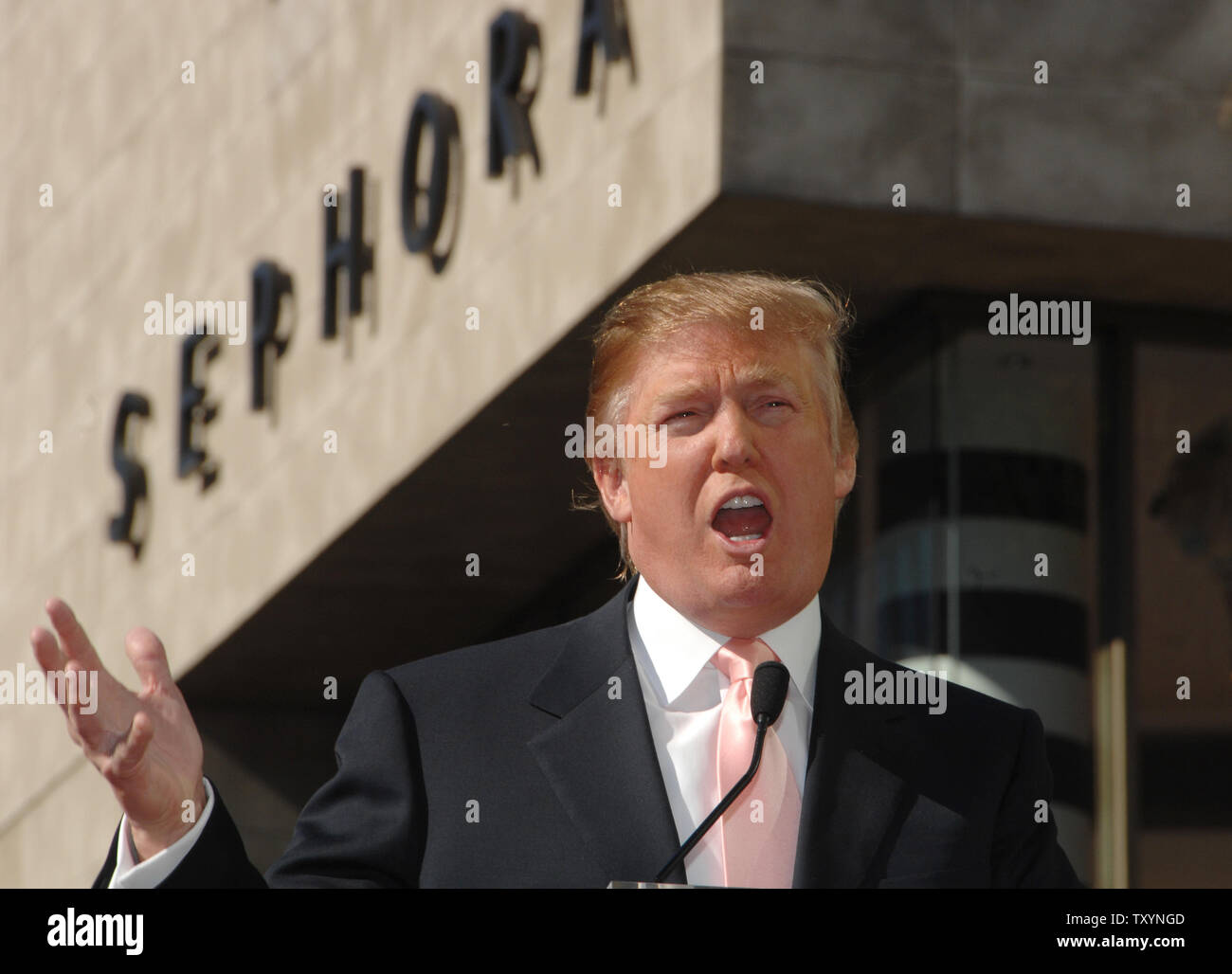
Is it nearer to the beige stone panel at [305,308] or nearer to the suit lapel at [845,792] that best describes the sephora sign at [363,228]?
the beige stone panel at [305,308]

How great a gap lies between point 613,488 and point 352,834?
24.8 inches

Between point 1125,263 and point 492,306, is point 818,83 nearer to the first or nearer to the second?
point 1125,263

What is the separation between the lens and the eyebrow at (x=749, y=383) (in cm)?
290

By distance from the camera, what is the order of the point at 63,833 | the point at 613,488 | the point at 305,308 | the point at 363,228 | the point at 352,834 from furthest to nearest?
the point at 63,833, the point at 305,308, the point at 363,228, the point at 613,488, the point at 352,834

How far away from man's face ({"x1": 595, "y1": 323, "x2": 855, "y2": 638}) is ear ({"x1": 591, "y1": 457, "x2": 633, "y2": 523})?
91 mm

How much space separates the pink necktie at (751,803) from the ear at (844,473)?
1.00 ft

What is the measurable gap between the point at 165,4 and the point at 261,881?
14.2m

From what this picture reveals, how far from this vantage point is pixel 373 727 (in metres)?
2.98

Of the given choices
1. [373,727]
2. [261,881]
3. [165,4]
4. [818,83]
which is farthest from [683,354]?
[165,4]

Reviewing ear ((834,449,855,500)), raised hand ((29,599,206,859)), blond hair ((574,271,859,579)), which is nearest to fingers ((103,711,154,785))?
raised hand ((29,599,206,859))

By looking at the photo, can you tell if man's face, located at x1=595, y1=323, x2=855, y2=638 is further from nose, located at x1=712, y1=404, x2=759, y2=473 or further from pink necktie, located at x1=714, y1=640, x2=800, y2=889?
pink necktie, located at x1=714, y1=640, x2=800, y2=889

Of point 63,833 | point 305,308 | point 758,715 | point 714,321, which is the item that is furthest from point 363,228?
point 758,715

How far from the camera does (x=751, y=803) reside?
280 cm

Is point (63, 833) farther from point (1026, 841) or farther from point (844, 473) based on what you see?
point (1026, 841)
